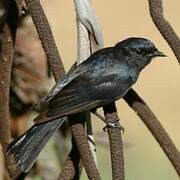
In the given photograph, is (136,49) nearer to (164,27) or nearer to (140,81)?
(164,27)

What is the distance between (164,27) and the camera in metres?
1.90

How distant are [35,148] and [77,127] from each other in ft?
0.79

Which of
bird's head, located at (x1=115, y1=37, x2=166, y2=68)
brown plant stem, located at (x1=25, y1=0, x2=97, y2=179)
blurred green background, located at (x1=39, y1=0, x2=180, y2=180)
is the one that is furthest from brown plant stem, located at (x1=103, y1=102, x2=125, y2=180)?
blurred green background, located at (x1=39, y1=0, x2=180, y2=180)

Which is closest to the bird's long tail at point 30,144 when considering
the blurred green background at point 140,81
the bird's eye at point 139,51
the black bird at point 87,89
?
the black bird at point 87,89

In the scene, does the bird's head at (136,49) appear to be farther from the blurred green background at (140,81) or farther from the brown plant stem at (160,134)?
the blurred green background at (140,81)

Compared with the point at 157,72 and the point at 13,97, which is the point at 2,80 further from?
the point at 157,72

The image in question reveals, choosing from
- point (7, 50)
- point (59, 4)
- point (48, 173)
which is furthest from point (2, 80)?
point (59, 4)

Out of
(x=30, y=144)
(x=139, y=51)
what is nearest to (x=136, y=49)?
(x=139, y=51)

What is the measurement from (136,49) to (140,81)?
445 centimetres

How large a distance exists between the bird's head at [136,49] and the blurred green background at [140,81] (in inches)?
88.9

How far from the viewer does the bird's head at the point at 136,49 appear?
98.0 inches

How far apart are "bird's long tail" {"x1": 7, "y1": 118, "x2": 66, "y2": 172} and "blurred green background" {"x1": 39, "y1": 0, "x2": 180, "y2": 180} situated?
2600 millimetres

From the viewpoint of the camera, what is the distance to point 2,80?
2.08 meters

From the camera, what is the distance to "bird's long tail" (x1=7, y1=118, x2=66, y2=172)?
200 cm
